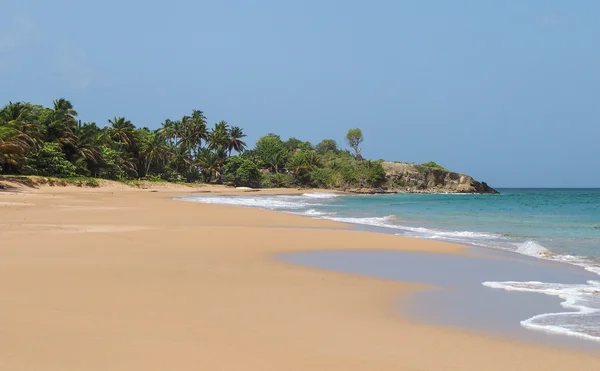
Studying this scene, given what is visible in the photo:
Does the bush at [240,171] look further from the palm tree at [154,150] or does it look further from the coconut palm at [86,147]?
the coconut palm at [86,147]

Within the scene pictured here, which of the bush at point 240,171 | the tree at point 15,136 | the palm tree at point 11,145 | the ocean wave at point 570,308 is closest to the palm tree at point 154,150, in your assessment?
the bush at point 240,171

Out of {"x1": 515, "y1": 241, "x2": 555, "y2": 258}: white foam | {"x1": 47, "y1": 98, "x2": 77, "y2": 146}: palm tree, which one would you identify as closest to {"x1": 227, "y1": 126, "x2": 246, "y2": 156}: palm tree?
{"x1": 47, "y1": 98, "x2": 77, "y2": 146}: palm tree

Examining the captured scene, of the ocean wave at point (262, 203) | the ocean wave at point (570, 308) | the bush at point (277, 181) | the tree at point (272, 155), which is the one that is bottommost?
the ocean wave at point (262, 203)

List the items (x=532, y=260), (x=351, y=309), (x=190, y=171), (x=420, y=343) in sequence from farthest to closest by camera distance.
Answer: (x=190, y=171) → (x=532, y=260) → (x=351, y=309) → (x=420, y=343)

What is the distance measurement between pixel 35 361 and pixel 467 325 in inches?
160

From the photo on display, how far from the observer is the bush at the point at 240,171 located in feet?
254

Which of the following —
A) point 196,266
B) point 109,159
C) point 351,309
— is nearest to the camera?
point 351,309

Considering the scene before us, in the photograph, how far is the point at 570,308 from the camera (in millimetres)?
5949

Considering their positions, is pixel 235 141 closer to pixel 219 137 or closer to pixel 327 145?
pixel 219 137

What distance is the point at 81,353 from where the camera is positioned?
376 centimetres

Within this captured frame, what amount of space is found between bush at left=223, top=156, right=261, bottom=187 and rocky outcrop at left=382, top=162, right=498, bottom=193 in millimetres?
36526

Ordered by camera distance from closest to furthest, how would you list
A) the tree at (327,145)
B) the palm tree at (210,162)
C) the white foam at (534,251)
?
the white foam at (534,251)
the palm tree at (210,162)
the tree at (327,145)

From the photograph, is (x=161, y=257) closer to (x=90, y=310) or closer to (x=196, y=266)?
(x=196, y=266)

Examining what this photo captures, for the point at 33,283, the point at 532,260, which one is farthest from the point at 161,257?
the point at 532,260
